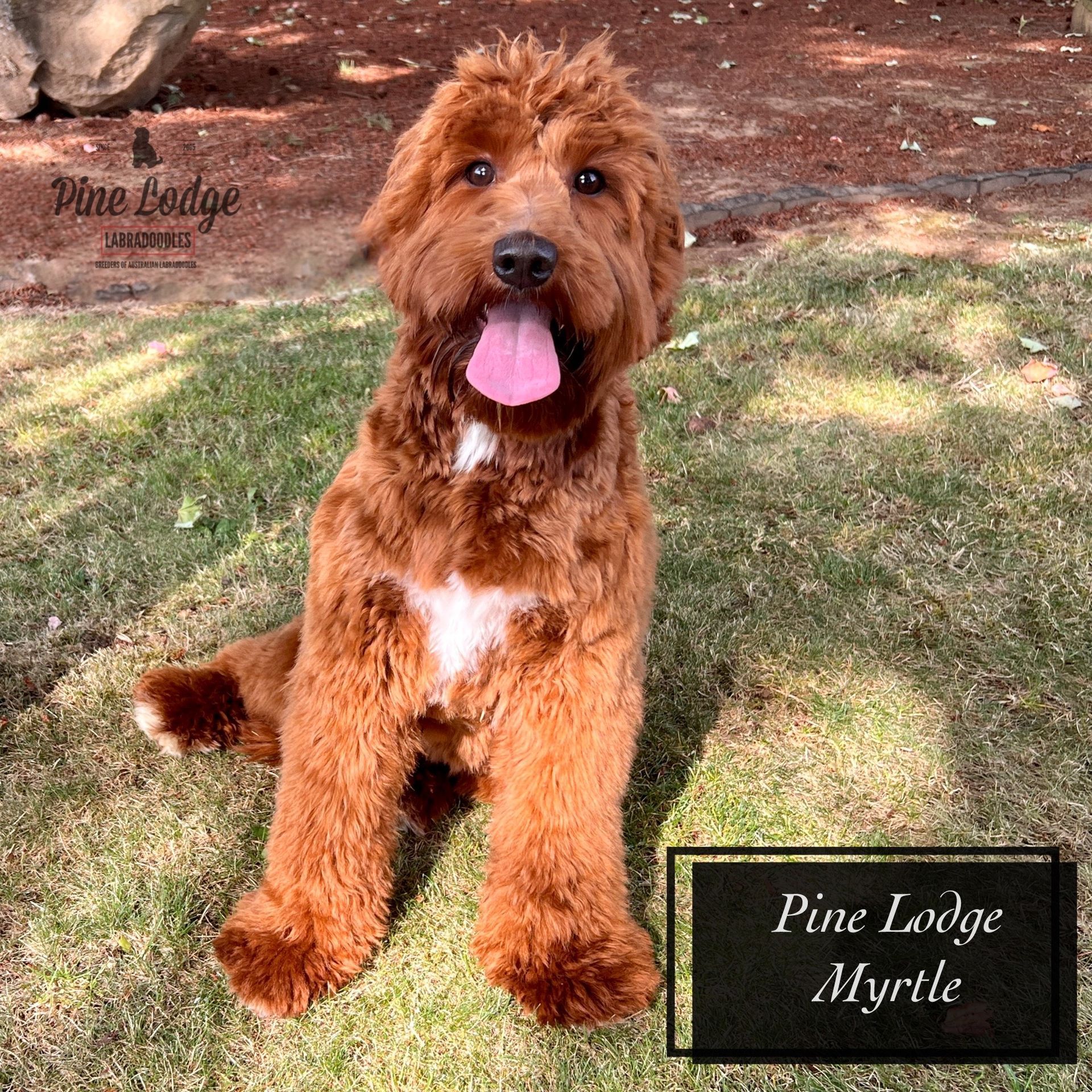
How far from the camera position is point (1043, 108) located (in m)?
9.99

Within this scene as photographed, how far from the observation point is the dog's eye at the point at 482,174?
2.13 meters

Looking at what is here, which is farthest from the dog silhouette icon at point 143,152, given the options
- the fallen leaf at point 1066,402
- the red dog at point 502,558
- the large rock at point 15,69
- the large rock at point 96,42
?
the red dog at point 502,558

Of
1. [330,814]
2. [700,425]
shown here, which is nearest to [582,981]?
[330,814]

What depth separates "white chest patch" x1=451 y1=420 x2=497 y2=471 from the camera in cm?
221

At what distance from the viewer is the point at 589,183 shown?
2166 millimetres

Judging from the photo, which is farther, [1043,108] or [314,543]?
[1043,108]

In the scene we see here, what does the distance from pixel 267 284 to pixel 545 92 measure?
5457 mm

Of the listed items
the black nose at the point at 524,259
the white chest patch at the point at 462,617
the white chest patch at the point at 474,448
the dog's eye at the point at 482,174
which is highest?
the dog's eye at the point at 482,174

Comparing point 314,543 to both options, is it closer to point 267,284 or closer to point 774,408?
point 774,408

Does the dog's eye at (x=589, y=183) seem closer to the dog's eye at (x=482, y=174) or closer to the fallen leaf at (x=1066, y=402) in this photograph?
the dog's eye at (x=482, y=174)

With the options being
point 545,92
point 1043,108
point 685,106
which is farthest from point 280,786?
point 1043,108

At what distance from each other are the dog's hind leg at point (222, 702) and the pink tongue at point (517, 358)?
46.9 inches

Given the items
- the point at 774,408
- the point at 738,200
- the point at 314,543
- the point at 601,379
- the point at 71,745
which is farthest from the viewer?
the point at 738,200

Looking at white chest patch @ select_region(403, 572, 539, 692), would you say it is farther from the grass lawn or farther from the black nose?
the grass lawn
